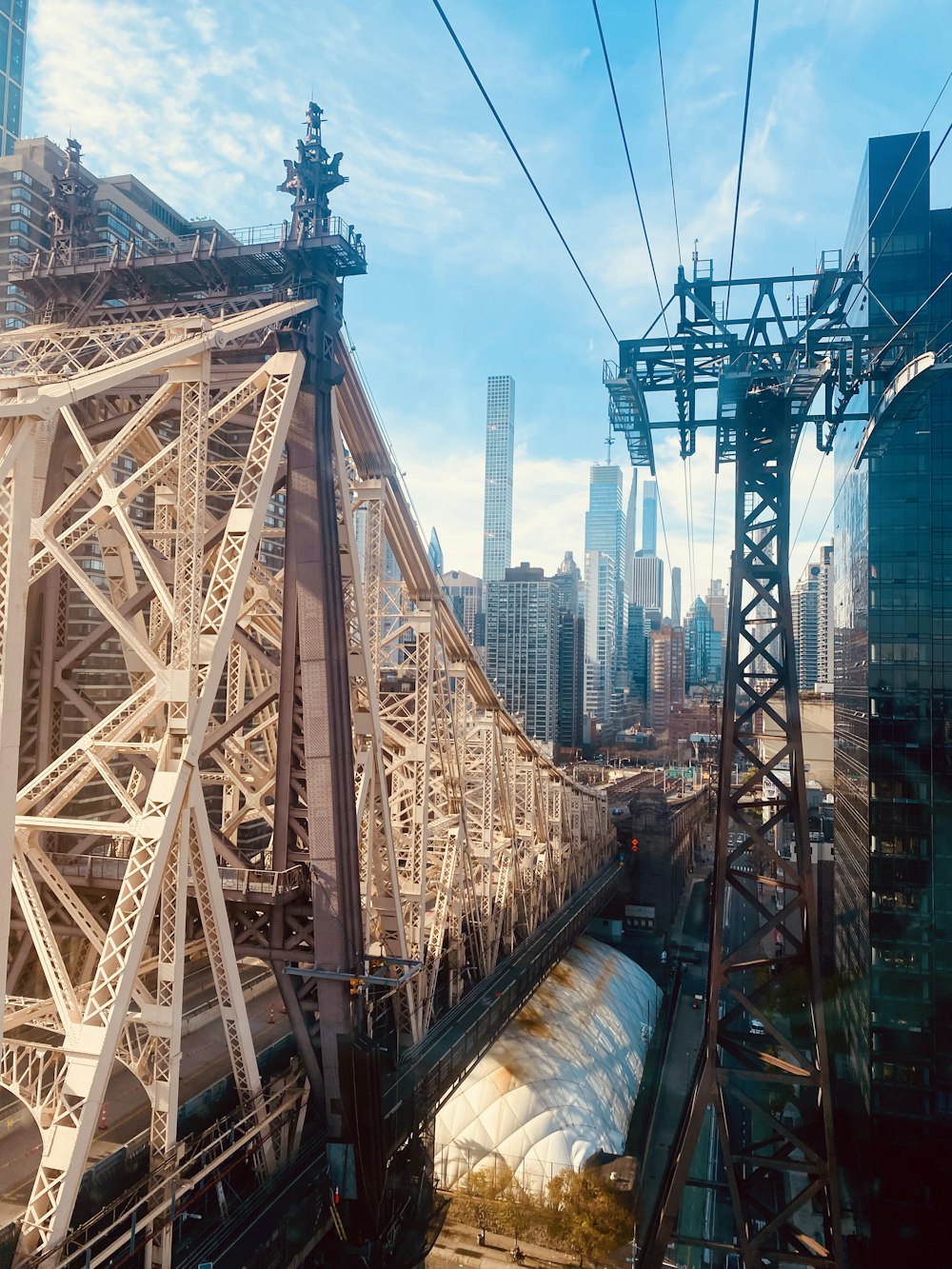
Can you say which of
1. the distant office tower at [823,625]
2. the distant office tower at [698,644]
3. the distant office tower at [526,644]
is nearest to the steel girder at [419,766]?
the distant office tower at [823,625]

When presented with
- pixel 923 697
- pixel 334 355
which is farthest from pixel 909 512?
pixel 334 355

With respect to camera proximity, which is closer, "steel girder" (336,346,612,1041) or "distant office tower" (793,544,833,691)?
"steel girder" (336,346,612,1041)

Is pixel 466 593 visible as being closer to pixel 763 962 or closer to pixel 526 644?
pixel 526 644

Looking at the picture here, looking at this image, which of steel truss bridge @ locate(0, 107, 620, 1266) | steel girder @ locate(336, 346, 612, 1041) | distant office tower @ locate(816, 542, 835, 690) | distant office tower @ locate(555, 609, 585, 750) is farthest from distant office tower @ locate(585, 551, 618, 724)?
steel truss bridge @ locate(0, 107, 620, 1266)

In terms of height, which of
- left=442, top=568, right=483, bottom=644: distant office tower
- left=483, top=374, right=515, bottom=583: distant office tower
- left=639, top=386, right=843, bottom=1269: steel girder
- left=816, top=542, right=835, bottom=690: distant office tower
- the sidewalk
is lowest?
the sidewalk

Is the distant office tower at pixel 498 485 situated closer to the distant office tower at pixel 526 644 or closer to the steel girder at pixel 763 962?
the distant office tower at pixel 526 644

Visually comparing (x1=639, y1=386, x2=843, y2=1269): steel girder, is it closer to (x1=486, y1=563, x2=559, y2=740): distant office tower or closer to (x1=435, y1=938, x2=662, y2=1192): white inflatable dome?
(x1=435, y1=938, x2=662, y2=1192): white inflatable dome
